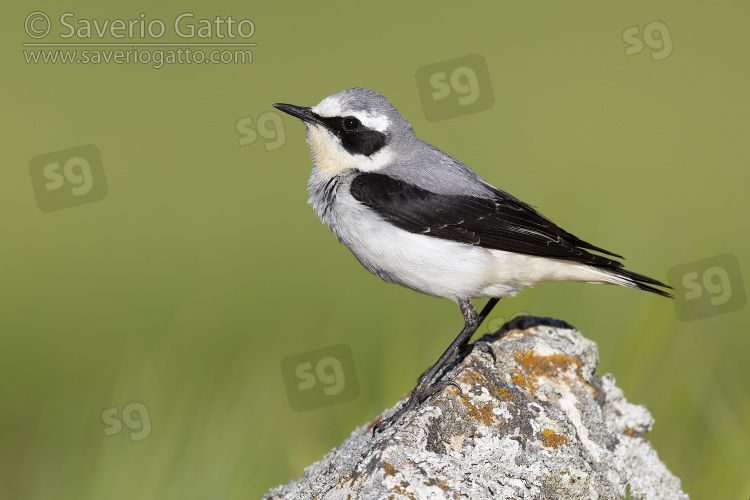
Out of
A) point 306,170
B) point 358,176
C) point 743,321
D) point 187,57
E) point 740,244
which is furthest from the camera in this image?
point 187,57

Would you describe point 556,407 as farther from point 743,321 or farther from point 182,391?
point 743,321

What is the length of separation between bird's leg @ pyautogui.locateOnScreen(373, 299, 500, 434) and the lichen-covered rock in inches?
5.2

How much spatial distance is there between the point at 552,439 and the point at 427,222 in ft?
5.67

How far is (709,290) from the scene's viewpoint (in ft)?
23.0

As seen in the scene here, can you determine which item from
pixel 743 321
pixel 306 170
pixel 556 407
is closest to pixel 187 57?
pixel 306 170

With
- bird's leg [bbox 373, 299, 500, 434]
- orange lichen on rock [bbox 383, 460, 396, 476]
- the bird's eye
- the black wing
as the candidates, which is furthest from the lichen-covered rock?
the bird's eye

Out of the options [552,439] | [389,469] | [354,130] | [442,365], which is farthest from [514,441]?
[354,130]

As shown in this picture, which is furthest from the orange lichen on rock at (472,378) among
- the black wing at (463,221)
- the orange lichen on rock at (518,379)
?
the black wing at (463,221)

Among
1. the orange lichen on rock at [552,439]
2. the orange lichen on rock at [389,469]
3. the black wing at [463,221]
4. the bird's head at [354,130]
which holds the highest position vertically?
the bird's head at [354,130]

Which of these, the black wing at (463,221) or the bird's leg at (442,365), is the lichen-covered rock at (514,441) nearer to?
the bird's leg at (442,365)

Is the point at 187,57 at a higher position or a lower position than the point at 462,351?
higher

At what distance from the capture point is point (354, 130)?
598 cm

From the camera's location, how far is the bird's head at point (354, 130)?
5.95 m

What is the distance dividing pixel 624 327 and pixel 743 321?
2.66 meters
